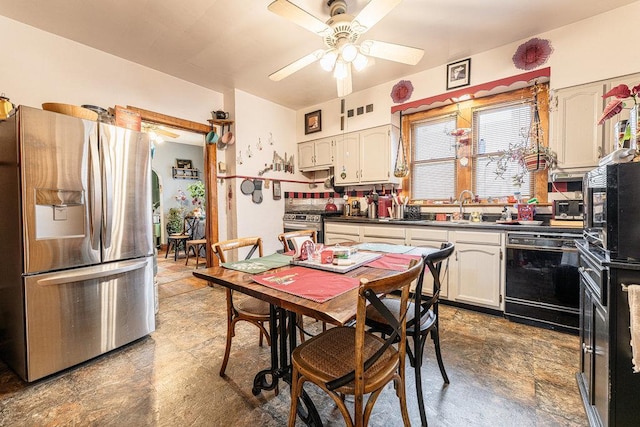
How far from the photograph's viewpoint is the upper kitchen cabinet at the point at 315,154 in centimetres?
434

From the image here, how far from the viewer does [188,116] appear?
362 cm

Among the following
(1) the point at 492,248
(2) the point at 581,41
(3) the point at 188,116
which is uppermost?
(2) the point at 581,41

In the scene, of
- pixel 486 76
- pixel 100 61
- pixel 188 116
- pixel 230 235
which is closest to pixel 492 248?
pixel 486 76

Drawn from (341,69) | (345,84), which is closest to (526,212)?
(345,84)

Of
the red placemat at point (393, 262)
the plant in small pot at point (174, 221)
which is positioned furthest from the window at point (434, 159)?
the plant in small pot at point (174, 221)

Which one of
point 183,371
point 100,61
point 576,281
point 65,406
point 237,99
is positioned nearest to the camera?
point 65,406

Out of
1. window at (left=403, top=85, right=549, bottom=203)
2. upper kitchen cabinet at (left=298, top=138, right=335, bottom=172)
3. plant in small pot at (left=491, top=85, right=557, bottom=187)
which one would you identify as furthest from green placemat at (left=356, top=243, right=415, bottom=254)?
upper kitchen cabinet at (left=298, top=138, right=335, bottom=172)

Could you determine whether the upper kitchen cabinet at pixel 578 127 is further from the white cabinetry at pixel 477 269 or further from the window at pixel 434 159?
the window at pixel 434 159

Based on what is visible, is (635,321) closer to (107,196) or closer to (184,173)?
(107,196)

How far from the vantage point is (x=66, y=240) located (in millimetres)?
1836

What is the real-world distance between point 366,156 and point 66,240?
3.32 metres

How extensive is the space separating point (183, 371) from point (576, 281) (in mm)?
3191

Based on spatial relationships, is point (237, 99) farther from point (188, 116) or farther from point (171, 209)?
point (171, 209)

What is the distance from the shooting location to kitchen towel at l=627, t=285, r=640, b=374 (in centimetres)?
97
